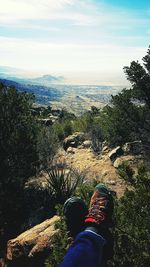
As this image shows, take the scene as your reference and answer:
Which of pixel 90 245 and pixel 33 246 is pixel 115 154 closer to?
pixel 33 246

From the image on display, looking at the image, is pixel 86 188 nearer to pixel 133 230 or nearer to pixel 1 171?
pixel 133 230

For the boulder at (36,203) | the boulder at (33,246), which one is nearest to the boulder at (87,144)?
the boulder at (36,203)

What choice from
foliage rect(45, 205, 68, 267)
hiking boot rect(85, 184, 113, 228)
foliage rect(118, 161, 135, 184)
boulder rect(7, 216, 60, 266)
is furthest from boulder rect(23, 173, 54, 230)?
foliage rect(118, 161, 135, 184)

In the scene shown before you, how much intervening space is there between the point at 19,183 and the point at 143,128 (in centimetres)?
628

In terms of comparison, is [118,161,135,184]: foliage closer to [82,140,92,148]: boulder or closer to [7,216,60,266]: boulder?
[7,216,60,266]: boulder

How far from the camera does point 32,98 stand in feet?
39.4

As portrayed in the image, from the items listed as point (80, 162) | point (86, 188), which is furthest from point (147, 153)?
point (86, 188)

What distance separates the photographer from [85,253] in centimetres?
273

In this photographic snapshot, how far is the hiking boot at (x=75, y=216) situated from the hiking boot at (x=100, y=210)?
0.10m

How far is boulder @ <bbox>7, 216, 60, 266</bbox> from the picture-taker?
6.33m

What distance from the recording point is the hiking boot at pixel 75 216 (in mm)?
3949

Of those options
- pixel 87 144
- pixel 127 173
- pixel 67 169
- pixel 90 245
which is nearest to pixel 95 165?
pixel 67 169

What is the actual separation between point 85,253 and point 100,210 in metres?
1.42

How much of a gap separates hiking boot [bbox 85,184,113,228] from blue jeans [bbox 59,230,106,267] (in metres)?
0.60
